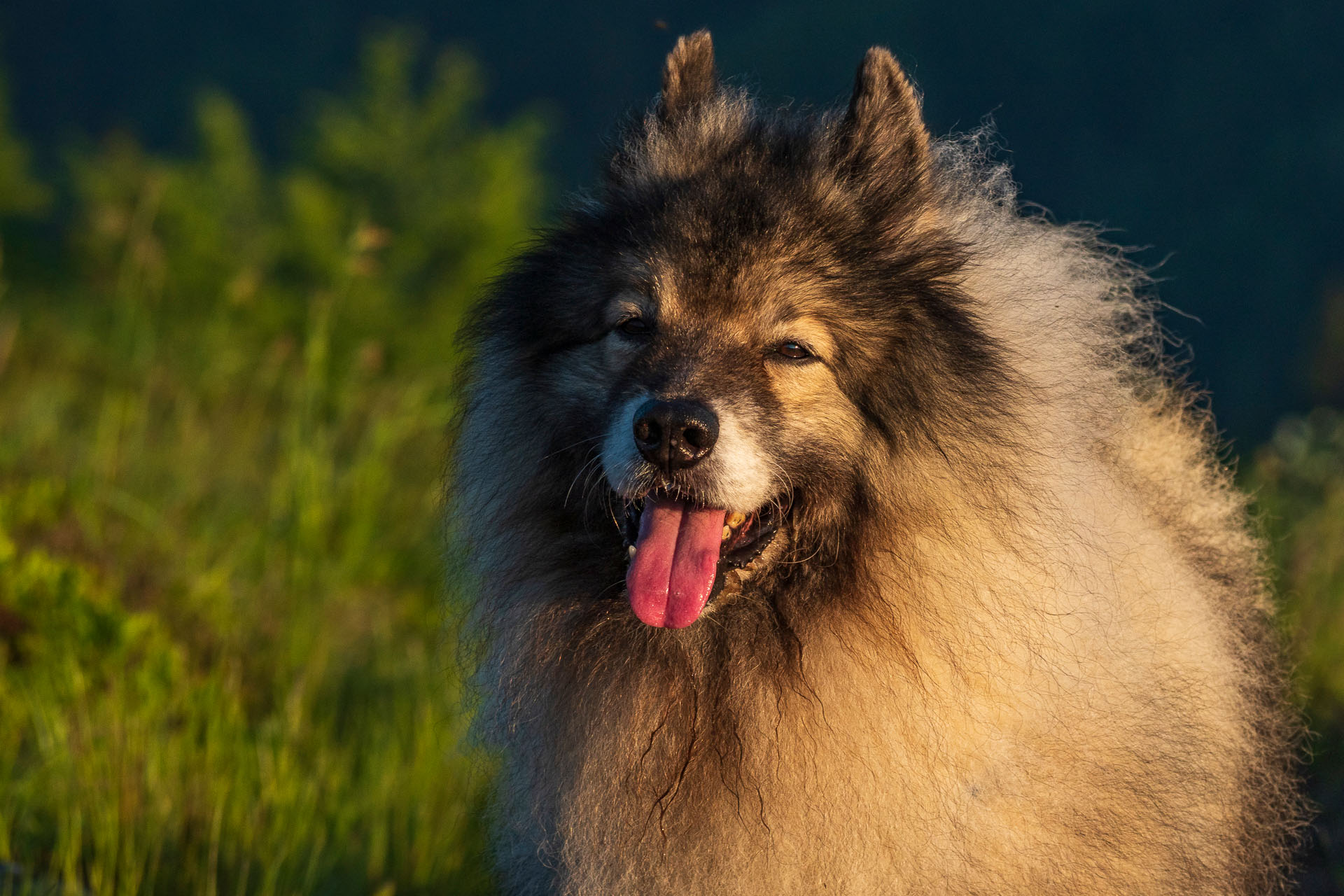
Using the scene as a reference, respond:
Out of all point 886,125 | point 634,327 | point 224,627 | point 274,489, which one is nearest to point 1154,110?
point 274,489

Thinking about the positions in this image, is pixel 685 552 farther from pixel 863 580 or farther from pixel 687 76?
pixel 687 76

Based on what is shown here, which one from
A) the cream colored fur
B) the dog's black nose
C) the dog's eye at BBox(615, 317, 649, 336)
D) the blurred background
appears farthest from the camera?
the blurred background

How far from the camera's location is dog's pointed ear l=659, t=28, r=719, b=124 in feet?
11.3

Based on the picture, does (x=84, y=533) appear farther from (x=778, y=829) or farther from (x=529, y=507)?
(x=778, y=829)

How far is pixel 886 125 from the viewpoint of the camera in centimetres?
315

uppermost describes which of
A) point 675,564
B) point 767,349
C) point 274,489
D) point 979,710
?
point 767,349

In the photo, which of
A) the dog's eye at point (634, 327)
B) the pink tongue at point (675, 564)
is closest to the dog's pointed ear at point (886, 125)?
the dog's eye at point (634, 327)

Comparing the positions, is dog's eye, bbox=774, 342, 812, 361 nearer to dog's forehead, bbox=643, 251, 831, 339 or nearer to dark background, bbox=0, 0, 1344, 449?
dog's forehead, bbox=643, 251, 831, 339

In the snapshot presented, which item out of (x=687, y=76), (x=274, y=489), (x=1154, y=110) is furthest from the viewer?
(x=1154, y=110)

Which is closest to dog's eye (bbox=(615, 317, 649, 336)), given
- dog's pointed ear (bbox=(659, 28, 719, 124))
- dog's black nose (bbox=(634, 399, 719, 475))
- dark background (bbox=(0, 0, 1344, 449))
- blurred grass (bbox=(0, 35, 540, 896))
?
dog's black nose (bbox=(634, 399, 719, 475))

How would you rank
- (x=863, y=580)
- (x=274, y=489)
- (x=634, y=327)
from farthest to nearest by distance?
(x=274, y=489) → (x=634, y=327) → (x=863, y=580)

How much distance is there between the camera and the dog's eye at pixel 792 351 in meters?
2.97

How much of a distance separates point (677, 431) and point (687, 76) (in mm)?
1265

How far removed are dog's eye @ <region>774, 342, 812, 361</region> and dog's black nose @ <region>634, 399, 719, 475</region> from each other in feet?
1.00
